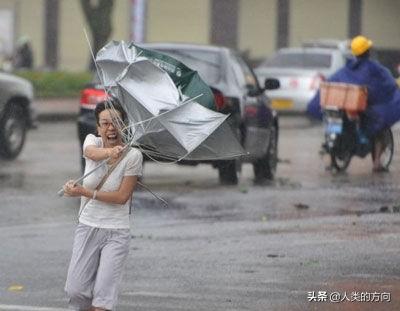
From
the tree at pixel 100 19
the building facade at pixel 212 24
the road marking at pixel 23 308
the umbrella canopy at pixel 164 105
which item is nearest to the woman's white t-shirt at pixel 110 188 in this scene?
the umbrella canopy at pixel 164 105

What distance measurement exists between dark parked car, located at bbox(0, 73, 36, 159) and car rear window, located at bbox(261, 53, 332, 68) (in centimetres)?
1208

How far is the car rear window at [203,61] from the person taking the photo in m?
17.2

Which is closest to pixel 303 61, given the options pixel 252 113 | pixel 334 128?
pixel 334 128

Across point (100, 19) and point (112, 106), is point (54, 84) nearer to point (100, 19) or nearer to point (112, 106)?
point (100, 19)

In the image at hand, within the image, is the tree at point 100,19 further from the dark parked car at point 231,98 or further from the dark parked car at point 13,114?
the dark parked car at point 231,98

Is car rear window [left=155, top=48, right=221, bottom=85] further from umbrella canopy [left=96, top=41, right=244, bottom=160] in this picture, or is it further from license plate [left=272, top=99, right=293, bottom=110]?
license plate [left=272, top=99, right=293, bottom=110]

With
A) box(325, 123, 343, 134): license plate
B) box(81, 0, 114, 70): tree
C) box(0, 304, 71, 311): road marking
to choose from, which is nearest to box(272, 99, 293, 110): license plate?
box(81, 0, 114, 70): tree

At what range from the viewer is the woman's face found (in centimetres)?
823

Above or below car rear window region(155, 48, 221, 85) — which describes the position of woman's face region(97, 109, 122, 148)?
above

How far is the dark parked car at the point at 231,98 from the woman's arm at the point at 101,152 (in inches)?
331

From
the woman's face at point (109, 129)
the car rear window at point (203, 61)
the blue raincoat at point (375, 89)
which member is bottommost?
the blue raincoat at point (375, 89)

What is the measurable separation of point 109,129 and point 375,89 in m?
11.0

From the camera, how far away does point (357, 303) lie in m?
9.52

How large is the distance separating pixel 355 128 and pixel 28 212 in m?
5.74
